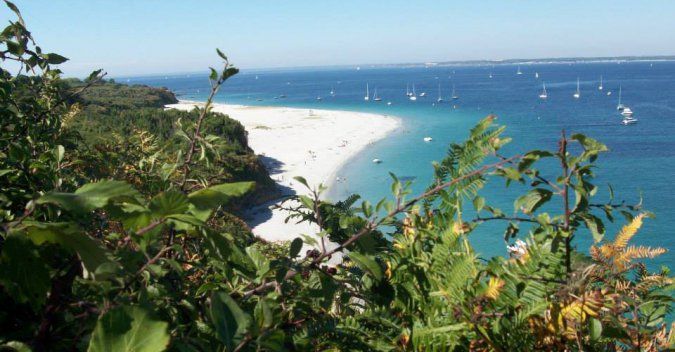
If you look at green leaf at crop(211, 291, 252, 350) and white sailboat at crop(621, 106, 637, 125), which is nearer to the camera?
green leaf at crop(211, 291, 252, 350)

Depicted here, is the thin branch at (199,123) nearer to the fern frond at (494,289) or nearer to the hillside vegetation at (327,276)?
the hillside vegetation at (327,276)

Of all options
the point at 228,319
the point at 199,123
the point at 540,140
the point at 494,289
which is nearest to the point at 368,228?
the point at 494,289

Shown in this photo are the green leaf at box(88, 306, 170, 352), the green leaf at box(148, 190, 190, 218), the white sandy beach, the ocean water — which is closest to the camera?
the green leaf at box(88, 306, 170, 352)

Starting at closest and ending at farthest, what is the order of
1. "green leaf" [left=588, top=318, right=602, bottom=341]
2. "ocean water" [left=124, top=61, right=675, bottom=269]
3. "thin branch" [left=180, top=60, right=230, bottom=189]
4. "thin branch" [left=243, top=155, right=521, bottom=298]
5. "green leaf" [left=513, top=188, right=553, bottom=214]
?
"green leaf" [left=588, top=318, right=602, bottom=341] → "thin branch" [left=243, top=155, right=521, bottom=298] → "green leaf" [left=513, top=188, right=553, bottom=214] → "thin branch" [left=180, top=60, right=230, bottom=189] → "ocean water" [left=124, top=61, right=675, bottom=269]

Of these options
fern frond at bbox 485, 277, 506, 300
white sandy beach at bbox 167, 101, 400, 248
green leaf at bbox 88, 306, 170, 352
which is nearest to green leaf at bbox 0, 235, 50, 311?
green leaf at bbox 88, 306, 170, 352

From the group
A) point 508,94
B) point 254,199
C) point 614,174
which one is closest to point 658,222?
point 614,174

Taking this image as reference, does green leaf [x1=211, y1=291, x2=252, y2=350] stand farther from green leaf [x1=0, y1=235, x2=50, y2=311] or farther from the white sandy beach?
the white sandy beach

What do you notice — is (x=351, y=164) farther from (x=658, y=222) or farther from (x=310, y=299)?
(x=310, y=299)
